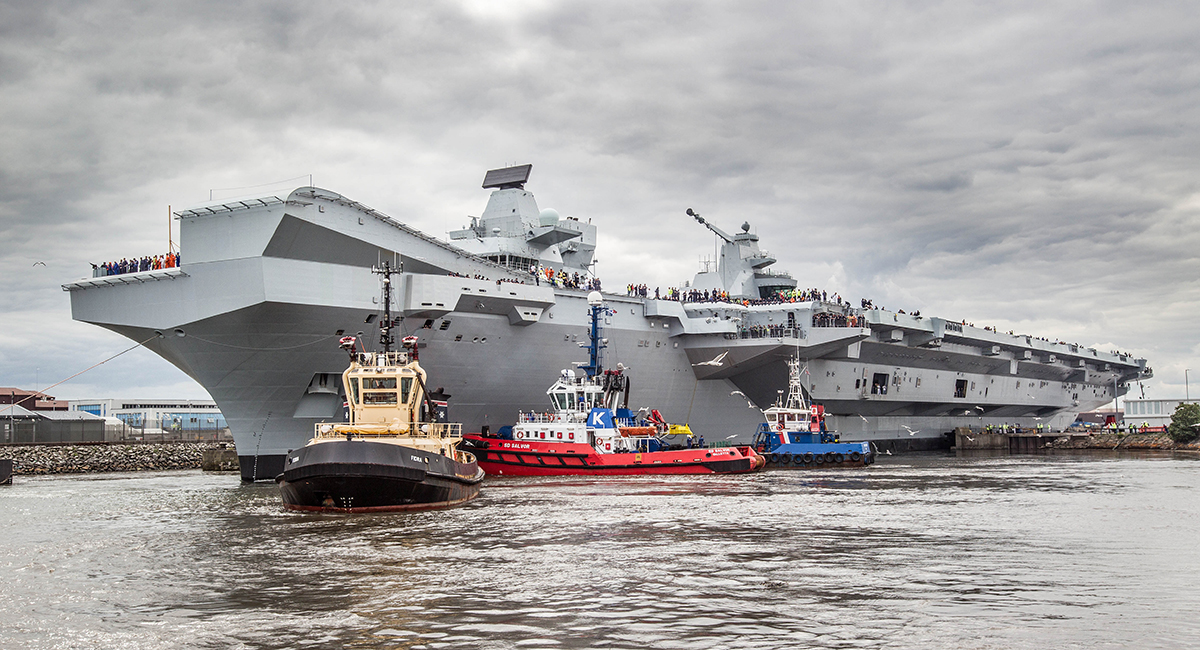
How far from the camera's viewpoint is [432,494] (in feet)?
59.0

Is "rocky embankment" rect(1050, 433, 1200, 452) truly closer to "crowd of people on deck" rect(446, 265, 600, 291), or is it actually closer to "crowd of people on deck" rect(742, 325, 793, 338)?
"crowd of people on deck" rect(742, 325, 793, 338)

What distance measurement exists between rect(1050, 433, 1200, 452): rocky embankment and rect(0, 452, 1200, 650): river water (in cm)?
3369

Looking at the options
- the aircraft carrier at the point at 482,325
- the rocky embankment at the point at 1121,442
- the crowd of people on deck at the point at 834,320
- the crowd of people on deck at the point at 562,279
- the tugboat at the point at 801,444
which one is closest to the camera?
the aircraft carrier at the point at 482,325

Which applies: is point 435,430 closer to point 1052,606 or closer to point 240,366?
point 240,366

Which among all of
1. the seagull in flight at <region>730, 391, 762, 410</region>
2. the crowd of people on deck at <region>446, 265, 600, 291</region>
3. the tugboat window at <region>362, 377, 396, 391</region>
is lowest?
the seagull in flight at <region>730, 391, 762, 410</region>

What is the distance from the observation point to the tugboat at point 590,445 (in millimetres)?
27859

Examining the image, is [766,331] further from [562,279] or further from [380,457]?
[380,457]

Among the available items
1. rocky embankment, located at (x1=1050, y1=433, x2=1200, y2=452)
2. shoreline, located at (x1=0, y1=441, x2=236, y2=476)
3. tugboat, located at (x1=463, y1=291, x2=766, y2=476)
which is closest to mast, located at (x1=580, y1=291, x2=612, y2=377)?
tugboat, located at (x1=463, y1=291, x2=766, y2=476)

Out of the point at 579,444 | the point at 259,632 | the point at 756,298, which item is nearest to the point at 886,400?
the point at 756,298

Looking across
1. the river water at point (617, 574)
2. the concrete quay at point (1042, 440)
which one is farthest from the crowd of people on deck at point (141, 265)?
the concrete quay at point (1042, 440)

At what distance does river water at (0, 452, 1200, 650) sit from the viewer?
8172 mm

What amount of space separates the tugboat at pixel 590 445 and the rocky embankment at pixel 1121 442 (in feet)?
99.9

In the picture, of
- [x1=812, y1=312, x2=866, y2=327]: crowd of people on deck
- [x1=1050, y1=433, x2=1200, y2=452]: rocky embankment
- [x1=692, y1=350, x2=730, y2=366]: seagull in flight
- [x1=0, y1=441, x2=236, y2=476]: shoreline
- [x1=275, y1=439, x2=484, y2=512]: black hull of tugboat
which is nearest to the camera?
[x1=275, y1=439, x2=484, y2=512]: black hull of tugboat

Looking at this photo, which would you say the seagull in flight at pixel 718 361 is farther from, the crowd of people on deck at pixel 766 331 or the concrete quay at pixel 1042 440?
the concrete quay at pixel 1042 440
